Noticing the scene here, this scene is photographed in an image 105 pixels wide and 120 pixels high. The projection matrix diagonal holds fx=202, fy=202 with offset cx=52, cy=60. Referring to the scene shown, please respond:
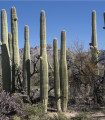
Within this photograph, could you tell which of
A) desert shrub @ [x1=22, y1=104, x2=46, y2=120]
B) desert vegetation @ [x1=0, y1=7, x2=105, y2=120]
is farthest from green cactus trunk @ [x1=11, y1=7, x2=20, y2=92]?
desert shrub @ [x1=22, y1=104, x2=46, y2=120]

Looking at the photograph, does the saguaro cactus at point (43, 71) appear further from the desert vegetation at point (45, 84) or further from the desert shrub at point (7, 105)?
the desert shrub at point (7, 105)

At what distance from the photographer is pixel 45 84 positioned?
1102cm

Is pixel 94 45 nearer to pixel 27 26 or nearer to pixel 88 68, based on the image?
pixel 88 68

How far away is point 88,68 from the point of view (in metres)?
13.8

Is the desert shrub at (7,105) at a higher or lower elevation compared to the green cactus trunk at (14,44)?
lower

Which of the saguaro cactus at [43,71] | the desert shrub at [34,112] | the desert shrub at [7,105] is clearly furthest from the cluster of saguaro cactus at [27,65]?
the desert shrub at [7,105]

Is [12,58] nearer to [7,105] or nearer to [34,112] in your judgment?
[7,105]

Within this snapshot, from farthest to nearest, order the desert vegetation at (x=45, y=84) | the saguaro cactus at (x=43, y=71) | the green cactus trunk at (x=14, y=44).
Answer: the green cactus trunk at (x=14, y=44), the saguaro cactus at (x=43, y=71), the desert vegetation at (x=45, y=84)

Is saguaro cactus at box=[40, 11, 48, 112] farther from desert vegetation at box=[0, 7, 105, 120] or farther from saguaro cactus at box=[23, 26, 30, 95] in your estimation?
saguaro cactus at box=[23, 26, 30, 95]

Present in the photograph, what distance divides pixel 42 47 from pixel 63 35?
177 centimetres

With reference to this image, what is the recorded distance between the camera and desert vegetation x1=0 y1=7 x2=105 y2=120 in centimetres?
960

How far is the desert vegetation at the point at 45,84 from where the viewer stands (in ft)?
31.5

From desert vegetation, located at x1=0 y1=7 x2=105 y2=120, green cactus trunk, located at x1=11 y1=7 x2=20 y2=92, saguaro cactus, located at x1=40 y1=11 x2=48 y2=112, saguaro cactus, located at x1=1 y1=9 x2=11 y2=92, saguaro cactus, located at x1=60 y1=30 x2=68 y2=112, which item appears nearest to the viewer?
desert vegetation, located at x1=0 y1=7 x2=105 y2=120

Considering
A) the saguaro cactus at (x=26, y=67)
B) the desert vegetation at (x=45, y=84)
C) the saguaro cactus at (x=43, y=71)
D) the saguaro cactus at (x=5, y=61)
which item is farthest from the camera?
the saguaro cactus at (x=26, y=67)
